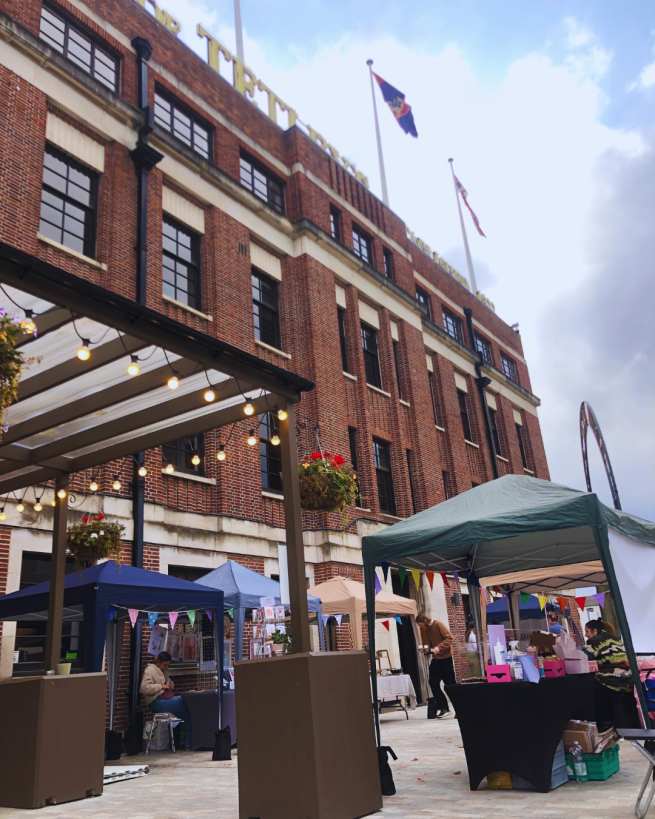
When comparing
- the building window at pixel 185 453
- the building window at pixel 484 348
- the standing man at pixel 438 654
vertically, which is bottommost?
the standing man at pixel 438 654

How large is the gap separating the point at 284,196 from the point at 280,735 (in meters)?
16.9

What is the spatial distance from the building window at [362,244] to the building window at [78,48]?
9.09m

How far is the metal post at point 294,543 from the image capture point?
6086 mm

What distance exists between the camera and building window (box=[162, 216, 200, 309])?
15549 mm

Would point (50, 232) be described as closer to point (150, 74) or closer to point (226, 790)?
point (150, 74)

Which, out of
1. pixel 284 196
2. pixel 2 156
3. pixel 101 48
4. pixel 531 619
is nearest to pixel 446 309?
pixel 284 196

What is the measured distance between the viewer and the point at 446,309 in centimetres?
2784

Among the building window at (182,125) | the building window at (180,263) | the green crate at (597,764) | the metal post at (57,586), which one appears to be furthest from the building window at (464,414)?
the green crate at (597,764)

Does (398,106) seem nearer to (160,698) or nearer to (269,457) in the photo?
(269,457)

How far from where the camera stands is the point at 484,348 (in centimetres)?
3062

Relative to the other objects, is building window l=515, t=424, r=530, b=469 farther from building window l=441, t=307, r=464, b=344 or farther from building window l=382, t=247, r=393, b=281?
building window l=382, t=247, r=393, b=281

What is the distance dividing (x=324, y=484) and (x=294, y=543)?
6.65 m

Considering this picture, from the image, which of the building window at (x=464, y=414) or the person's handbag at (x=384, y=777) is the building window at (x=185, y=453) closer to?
the person's handbag at (x=384, y=777)

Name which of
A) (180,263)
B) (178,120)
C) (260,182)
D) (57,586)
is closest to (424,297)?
(260,182)
